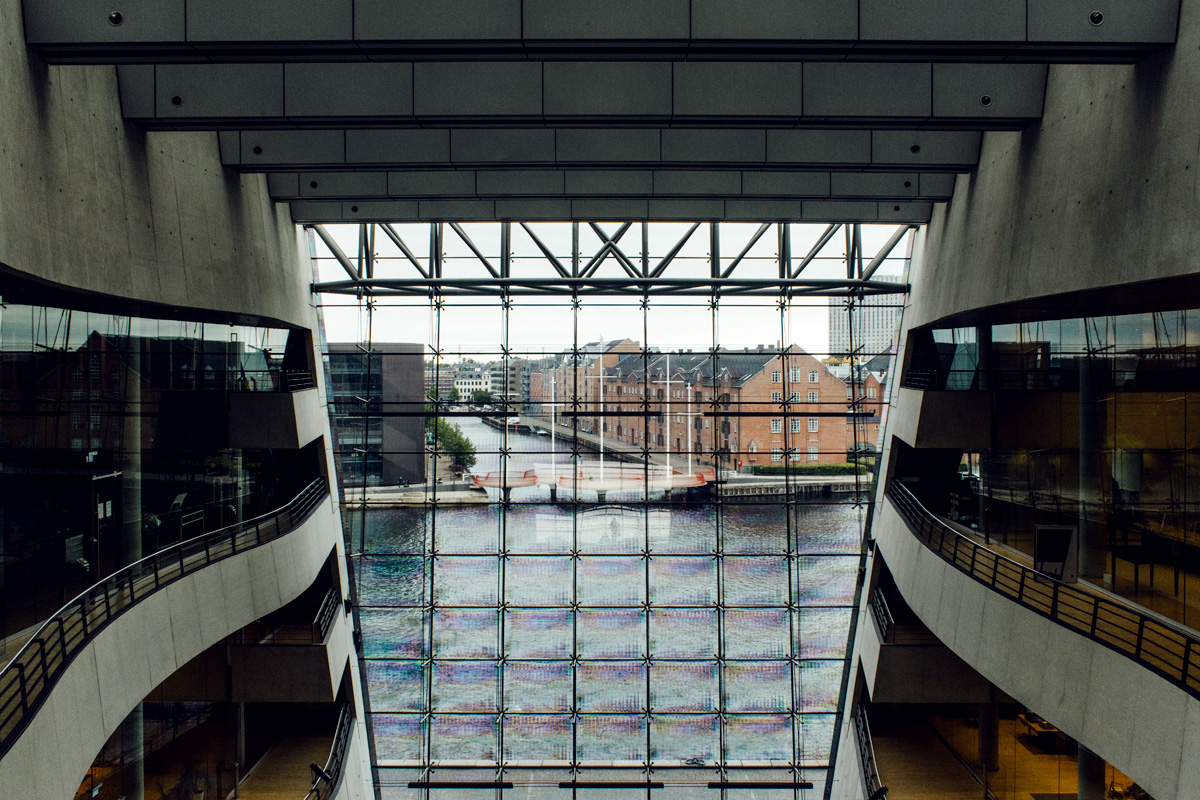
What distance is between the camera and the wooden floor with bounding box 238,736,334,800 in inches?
419

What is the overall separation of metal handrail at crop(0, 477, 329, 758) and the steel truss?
3.97 metres

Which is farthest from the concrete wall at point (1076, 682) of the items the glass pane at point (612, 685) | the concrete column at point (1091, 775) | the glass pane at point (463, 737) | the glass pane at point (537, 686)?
the glass pane at point (463, 737)

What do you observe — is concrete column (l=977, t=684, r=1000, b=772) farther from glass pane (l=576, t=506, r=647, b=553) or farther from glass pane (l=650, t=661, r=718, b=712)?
glass pane (l=576, t=506, r=647, b=553)

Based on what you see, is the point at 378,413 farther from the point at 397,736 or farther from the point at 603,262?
the point at 397,736

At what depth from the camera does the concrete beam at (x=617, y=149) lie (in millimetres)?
8453

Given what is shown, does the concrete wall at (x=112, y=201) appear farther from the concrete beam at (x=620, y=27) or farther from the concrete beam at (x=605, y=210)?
the concrete beam at (x=605, y=210)

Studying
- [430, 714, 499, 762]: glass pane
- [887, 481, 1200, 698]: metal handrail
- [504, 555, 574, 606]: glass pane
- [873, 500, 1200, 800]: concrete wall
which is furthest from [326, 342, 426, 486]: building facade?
[873, 500, 1200, 800]: concrete wall

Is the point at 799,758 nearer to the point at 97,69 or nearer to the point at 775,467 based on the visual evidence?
the point at 775,467

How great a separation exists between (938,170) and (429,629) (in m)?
9.87

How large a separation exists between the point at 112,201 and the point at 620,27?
4.59 meters

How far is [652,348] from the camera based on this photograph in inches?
506

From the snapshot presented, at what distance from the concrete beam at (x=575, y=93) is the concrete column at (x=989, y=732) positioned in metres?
7.45

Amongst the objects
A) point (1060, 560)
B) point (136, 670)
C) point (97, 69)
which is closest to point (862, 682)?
point (1060, 560)

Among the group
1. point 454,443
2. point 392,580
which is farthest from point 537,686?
point 454,443
